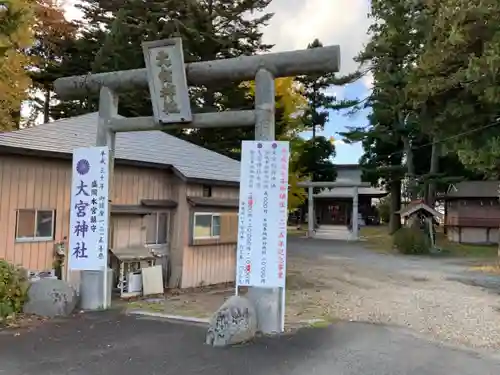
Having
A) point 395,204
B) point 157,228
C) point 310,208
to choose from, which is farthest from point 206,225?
point 395,204

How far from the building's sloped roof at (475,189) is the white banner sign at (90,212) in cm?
2383

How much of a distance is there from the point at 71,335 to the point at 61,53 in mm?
19102

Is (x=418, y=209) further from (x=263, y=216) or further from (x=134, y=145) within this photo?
(x=263, y=216)

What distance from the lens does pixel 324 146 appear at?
30.0m

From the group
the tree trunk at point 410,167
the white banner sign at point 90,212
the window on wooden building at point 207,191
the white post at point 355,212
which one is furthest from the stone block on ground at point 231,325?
the white post at point 355,212

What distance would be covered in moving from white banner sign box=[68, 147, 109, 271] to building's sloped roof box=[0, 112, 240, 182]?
1177mm

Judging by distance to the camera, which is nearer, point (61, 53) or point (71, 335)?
point (71, 335)

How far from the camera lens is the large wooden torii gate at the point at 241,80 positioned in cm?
675

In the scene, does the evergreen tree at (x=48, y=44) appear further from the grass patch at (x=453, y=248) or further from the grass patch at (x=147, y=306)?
the grass patch at (x=453, y=248)

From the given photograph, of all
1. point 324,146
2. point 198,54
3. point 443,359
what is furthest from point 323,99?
point 443,359

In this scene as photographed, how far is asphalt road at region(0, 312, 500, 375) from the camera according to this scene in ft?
16.6

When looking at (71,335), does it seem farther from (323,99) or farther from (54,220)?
(323,99)

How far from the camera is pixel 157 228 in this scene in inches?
440

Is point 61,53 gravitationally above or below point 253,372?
above
